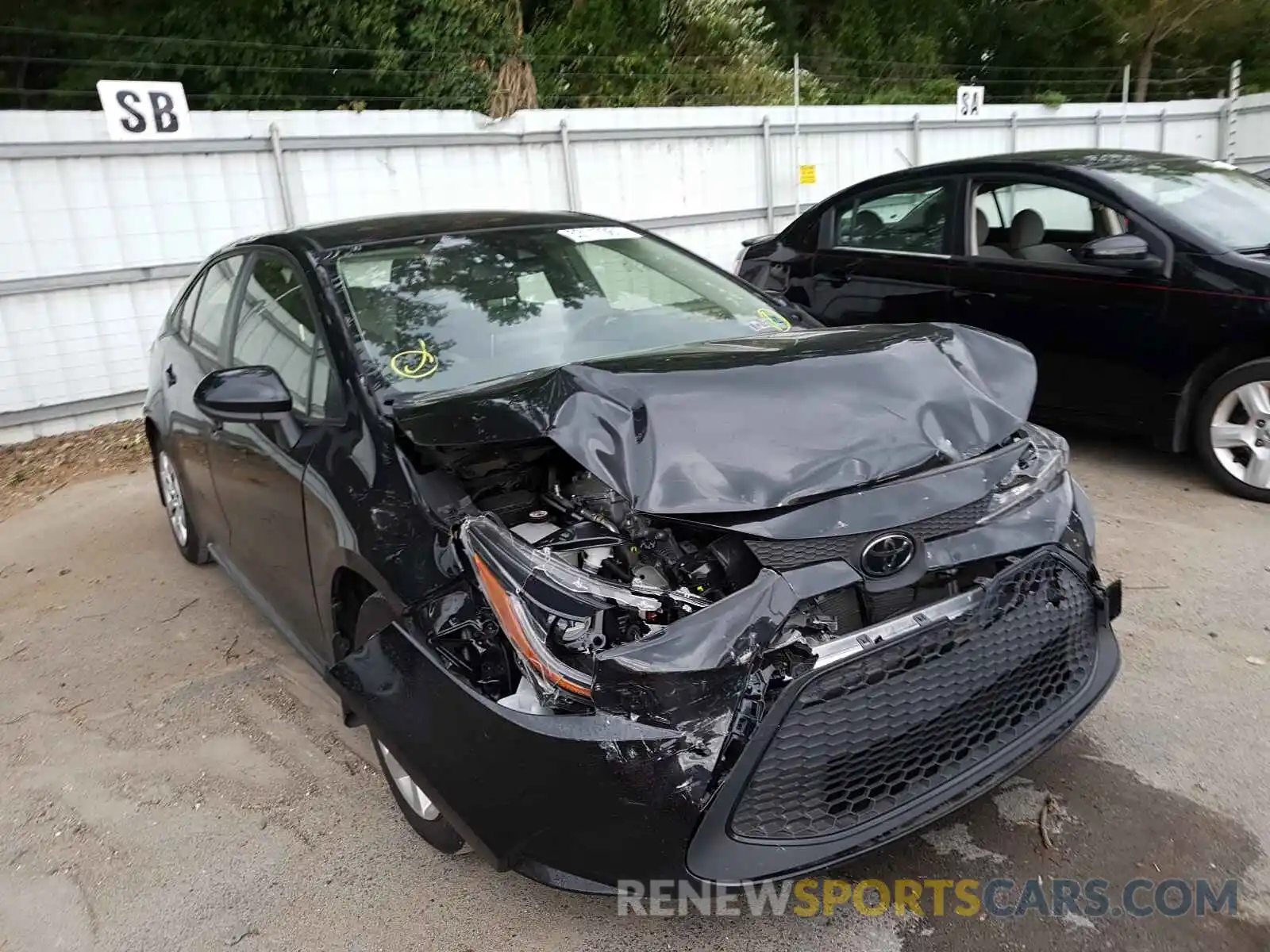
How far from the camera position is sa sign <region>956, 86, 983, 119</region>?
→ 1315cm

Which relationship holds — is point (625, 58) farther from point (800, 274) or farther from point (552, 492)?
point (552, 492)

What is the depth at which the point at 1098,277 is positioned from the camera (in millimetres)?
5020

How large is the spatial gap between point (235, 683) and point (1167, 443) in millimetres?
4449

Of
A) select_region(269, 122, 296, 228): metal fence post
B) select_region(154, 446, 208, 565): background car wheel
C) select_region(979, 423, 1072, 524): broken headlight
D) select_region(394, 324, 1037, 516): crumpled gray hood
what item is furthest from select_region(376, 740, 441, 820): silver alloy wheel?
select_region(269, 122, 296, 228): metal fence post

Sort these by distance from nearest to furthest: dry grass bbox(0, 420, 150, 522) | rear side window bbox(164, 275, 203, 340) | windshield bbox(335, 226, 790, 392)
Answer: windshield bbox(335, 226, 790, 392) < rear side window bbox(164, 275, 203, 340) < dry grass bbox(0, 420, 150, 522)

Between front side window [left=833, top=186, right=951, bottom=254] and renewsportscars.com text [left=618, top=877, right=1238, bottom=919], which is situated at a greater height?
front side window [left=833, top=186, right=951, bottom=254]

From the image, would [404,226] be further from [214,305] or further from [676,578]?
[676,578]

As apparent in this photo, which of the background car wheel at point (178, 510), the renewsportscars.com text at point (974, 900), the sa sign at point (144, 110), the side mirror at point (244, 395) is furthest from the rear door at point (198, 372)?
the sa sign at point (144, 110)

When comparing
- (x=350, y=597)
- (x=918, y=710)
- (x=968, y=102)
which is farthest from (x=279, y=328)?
(x=968, y=102)

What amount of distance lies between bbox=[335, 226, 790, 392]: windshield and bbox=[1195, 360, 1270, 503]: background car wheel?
241cm

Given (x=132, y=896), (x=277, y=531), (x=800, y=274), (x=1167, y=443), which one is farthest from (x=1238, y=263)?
(x=132, y=896)

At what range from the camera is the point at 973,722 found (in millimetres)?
2256

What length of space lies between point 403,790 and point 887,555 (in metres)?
1.48

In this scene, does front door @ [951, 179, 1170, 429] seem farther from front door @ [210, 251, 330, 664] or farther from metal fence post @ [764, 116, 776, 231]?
metal fence post @ [764, 116, 776, 231]
